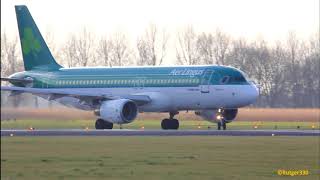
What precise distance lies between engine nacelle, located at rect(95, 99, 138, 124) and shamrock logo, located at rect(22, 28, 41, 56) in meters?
10.9

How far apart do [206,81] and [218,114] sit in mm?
2758

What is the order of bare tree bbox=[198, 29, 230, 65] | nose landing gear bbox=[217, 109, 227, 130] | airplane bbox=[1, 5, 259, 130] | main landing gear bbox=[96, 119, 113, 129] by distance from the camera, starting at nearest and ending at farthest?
nose landing gear bbox=[217, 109, 227, 130] < airplane bbox=[1, 5, 259, 130] < main landing gear bbox=[96, 119, 113, 129] < bare tree bbox=[198, 29, 230, 65]

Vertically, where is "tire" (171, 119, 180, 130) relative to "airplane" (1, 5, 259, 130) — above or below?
below

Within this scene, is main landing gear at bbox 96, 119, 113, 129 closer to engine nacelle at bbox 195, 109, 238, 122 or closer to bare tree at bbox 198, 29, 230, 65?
engine nacelle at bbox 195, 109, 238, 122

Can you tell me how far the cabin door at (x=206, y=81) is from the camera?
66562 millimetres

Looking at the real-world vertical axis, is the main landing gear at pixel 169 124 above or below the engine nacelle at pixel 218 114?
below

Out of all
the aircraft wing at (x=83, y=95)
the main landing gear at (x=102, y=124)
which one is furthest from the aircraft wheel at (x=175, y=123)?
the main landing gear at (x=102, y=124)

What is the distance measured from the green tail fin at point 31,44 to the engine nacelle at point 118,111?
32.2ft

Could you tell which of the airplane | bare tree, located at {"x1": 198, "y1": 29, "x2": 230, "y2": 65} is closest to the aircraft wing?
the airplane

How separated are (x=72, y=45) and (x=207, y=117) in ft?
155

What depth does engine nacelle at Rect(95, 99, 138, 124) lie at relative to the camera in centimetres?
6619

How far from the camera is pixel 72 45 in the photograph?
114562mm

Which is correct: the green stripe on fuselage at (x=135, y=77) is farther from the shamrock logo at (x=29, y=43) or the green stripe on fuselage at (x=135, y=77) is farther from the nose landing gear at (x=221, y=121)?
the nose landing gear at (x=221, y=121)

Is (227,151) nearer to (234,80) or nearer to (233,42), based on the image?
(234,80)
